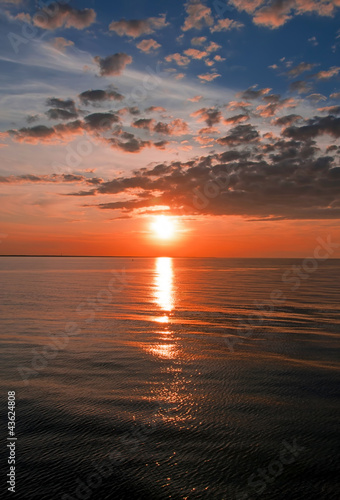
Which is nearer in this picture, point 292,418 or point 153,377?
point 292,418

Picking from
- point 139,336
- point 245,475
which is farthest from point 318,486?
point 139,336

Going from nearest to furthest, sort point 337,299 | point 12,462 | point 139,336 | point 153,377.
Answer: point 12,462
point 153,377
point 139,336
point 337,299

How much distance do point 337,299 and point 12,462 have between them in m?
38.2

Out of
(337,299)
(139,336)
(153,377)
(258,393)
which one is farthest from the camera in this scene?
(337,299)

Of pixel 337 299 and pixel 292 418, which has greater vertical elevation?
pixel 337 299

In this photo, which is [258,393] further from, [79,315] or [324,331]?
[79,315]

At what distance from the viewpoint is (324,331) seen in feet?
75.8

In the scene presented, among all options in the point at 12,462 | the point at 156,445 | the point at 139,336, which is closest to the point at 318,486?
the point at 156,445

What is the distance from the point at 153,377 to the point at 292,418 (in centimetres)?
613

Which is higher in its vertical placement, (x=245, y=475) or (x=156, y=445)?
(x=156, y=445)

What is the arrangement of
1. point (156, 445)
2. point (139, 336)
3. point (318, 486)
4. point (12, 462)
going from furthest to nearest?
1. point (139, 336)
2. point (156, 445)
3. point (12, 462)
4. point (318, 486)

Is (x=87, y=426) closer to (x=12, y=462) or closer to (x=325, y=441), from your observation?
(x=12, y=462)

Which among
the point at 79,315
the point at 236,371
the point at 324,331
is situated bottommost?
the point at 236,371

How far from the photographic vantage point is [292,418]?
1081cm
